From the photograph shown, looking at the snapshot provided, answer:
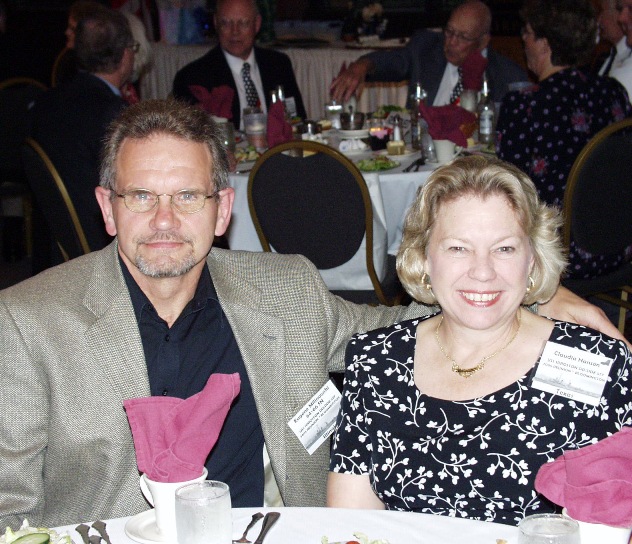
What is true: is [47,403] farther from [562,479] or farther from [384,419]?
[562,479]

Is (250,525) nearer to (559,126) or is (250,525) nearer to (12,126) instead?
(559,126)

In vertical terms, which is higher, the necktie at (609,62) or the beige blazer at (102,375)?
the necktie at (609,62)

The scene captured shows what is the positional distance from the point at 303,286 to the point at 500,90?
4065 mm

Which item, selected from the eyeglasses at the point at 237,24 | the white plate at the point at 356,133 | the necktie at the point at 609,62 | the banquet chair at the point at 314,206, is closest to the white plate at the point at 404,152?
the white plate at the point at 356,133

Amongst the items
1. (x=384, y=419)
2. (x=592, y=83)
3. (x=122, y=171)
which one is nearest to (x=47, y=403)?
(x=122, y=171)

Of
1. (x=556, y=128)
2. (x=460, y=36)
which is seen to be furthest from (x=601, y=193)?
(x=460, y=36)

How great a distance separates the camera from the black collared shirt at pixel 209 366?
2105 mm

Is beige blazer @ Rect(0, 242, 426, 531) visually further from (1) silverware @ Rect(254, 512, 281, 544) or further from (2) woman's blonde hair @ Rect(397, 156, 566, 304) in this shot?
(1) silverware @ Rect(254, 512, 281, 544)

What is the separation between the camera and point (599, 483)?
4.41 ft

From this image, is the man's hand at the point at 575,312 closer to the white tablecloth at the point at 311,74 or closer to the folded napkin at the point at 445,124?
the folded napkin at the point at 445,124

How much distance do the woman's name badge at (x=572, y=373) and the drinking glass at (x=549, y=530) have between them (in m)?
0.52

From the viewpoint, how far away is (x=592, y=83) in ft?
13.5

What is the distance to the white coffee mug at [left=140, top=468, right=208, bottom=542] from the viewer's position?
1492mm

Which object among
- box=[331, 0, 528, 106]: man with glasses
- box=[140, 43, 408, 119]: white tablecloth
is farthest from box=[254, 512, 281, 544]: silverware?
box=[140, 43, 408, 119]: white tablecloth
